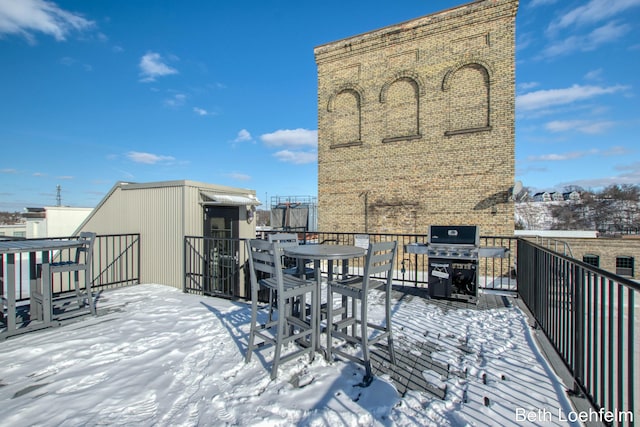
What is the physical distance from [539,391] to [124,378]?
3.28 metres

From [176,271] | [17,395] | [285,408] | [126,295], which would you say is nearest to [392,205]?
[176,271]

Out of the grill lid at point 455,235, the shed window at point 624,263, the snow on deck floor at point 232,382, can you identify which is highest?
the grill lid at point 455,235

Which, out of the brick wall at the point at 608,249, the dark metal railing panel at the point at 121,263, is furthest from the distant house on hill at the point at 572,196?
the dark metal railing panel at the point at 121,263

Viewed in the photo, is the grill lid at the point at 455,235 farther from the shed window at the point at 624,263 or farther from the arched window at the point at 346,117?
the shed window at the point at 624,263

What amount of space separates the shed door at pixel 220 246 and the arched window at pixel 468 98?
6.92m

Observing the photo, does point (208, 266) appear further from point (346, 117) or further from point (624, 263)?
point (624, 263)

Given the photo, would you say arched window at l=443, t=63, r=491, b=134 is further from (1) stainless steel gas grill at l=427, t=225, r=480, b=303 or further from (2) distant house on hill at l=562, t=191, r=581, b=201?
(2) distant house on hill at l=562, t=191, r=581, b=201

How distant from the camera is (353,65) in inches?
410

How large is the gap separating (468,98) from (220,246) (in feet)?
26.8

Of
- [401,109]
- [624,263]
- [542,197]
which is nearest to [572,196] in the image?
[542,197]

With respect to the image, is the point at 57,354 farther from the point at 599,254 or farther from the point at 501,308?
the point at 599,254

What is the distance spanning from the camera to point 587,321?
2098 millimetres

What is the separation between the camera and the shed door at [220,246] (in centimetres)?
607

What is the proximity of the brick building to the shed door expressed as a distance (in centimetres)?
492
